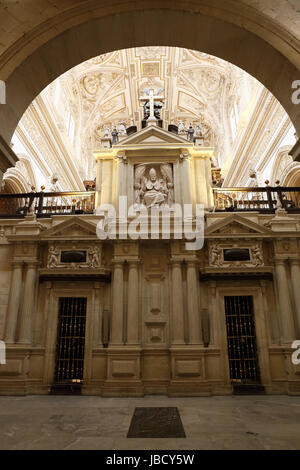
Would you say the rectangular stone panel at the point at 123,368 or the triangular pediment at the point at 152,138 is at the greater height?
the triangular pediment at the point at 152,138

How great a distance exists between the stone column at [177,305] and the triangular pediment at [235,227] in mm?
1302

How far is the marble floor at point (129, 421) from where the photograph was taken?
12.1ft

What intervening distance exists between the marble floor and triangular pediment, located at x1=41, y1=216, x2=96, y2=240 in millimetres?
4070

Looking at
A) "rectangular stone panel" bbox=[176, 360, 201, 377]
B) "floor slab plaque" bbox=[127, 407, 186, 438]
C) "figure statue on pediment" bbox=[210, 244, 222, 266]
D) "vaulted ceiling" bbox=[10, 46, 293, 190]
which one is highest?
"vaulted ceiling" bbox=[10, 46, 293, 190]

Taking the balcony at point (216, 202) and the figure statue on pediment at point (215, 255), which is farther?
the balcony at point (216, 202)

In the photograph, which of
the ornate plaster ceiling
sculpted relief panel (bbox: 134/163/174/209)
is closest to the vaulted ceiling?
the ornate plaster ceiling

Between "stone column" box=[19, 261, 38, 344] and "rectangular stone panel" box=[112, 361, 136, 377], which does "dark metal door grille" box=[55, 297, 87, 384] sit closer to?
"stone column" box=[19, 261, 38, 344]

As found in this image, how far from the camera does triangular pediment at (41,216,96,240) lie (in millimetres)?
9047

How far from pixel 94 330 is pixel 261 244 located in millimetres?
5144

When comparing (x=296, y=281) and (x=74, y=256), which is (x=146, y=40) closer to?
(x=74, y=256)

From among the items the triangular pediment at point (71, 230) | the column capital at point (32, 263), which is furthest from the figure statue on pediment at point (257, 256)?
the column capital at point (32, 263)

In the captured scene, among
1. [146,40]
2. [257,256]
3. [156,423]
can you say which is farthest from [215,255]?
[146,40]

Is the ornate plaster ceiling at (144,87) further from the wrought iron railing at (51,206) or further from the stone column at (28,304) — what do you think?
Result: the stone column at (28,304)
